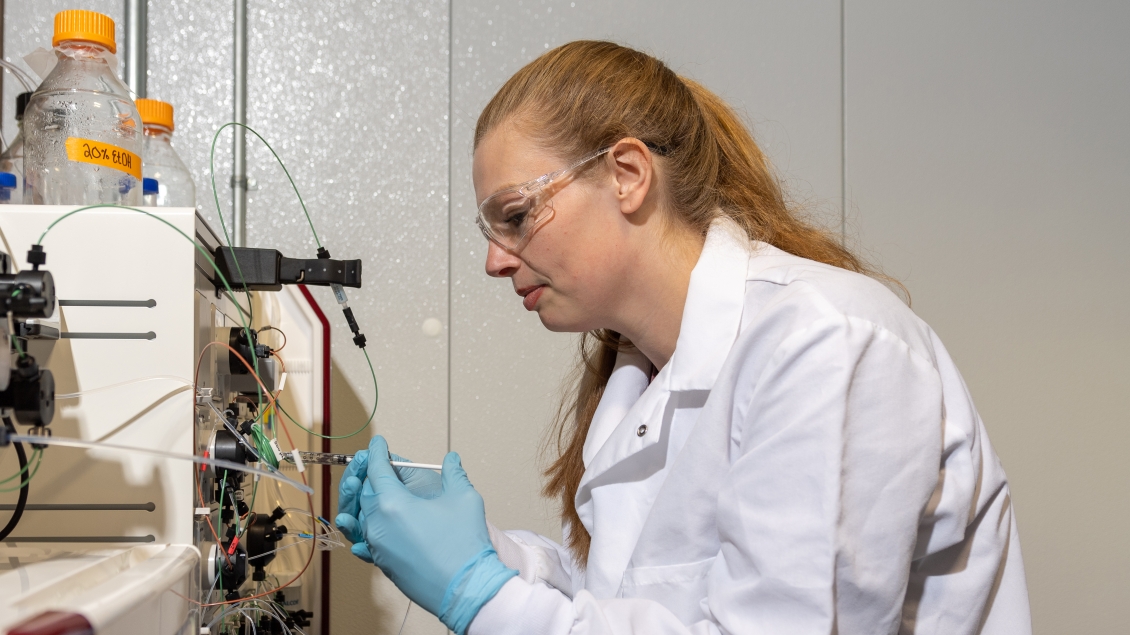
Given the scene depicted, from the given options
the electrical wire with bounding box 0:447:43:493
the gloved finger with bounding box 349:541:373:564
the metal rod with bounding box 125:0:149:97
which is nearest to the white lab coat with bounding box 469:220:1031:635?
the gloved finger with bounding box 349:541:373:564

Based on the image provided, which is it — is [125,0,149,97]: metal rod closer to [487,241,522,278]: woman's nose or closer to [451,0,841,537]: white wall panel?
[451,0,841,537]: white wall panel

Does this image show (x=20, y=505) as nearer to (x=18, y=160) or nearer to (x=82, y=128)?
(x=82, y=128)

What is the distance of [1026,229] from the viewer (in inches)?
73.0

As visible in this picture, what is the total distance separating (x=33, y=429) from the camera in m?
0.81

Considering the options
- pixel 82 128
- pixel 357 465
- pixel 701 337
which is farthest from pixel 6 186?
pixel 701 337

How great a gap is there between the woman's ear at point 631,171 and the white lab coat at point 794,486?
115mm

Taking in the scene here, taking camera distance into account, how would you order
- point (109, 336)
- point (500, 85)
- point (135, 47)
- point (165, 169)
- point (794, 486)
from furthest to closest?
point (500, 85), point (135, 47), point (165, 169), point (109, 336), point (794, 486)

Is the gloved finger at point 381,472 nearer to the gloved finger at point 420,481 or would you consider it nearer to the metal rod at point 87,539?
the gloved finger at point 420,481

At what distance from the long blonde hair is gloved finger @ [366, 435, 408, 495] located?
35 cm

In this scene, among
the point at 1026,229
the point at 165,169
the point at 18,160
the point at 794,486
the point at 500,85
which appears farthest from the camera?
→ the point at 1026,229

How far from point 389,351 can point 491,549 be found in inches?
34.6

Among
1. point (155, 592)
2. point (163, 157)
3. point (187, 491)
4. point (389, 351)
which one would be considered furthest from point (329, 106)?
point (155, 592)

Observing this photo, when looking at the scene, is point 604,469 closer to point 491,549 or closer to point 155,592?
point 491,549

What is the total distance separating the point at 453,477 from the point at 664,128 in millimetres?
513
